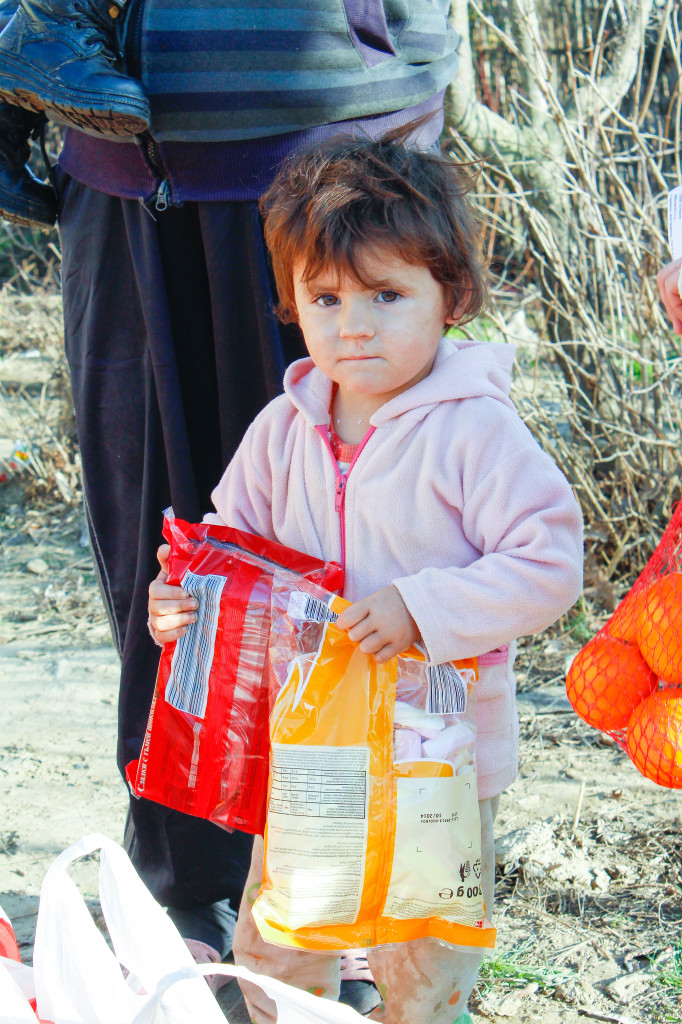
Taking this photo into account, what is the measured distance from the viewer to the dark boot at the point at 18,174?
6.15 ft

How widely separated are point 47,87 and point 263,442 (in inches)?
26.3

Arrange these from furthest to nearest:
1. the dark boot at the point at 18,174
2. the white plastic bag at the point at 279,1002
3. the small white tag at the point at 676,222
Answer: the dark boot at the point at 18,174 → the small white tag at the point at 676,222 → the white plastic bag at the point at 279,1002

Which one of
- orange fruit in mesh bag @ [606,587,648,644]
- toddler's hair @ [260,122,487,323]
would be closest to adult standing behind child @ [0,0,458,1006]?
toddler's hair @ [260,122,487,323]

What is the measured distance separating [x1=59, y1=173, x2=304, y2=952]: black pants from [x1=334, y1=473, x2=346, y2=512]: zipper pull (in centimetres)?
38

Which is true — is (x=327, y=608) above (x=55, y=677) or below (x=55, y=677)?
above

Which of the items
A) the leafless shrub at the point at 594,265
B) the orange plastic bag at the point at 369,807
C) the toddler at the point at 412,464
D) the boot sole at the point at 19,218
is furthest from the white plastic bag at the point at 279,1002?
the leafless shrub at the point at 594,265

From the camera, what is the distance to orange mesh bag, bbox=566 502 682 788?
1530 mm

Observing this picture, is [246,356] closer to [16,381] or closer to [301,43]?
[301,43]

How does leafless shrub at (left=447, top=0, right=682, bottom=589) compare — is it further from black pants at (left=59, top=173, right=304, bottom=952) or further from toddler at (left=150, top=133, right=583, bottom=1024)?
toddler at (left=150, top=133, right=583, bottom=1024)

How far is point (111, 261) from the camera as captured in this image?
1.95 meters

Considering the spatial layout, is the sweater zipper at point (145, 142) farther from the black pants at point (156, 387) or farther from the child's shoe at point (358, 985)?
the child's shoe at point (358, 985)

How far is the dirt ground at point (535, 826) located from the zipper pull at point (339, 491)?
1108 mm

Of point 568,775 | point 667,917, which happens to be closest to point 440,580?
point 667,917

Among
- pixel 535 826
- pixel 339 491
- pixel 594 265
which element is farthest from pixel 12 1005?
pixel 594 265
